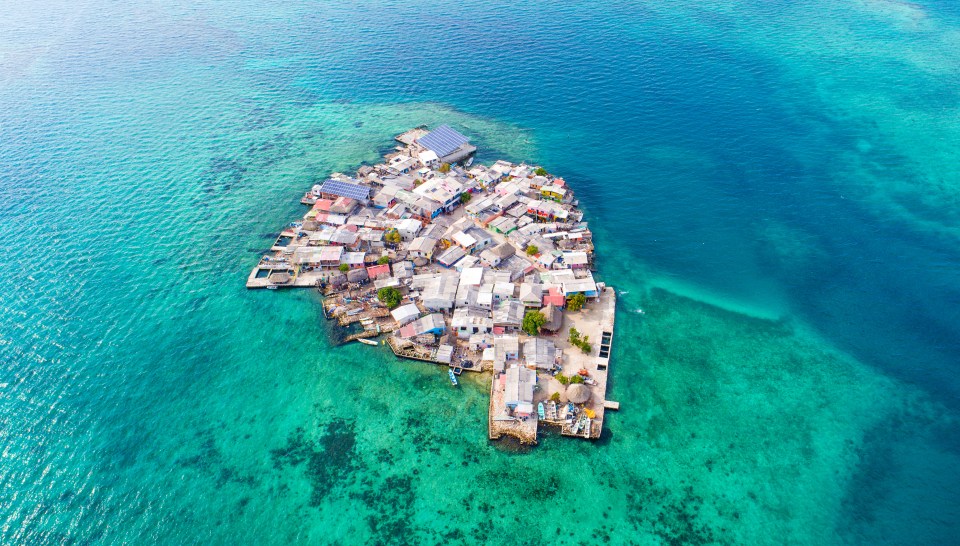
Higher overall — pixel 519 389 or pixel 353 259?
pixel 353 259

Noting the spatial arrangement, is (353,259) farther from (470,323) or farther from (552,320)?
(552,320)

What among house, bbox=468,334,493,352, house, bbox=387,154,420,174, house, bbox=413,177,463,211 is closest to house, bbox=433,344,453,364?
house, bbox=468,334,493,352

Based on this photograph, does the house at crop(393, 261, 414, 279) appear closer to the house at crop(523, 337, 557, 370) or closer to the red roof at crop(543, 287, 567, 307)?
the red roof at crop(543, 287, 567, 307)

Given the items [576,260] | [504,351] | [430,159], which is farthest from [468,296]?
[430,159]

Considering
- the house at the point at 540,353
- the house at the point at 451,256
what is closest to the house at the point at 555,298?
the house at the point at 540,353

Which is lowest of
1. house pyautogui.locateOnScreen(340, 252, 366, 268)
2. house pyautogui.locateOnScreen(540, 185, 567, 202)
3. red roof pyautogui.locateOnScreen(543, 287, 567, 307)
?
red roof pyautogui.locateOnScreen(543, 287, 567, 307)

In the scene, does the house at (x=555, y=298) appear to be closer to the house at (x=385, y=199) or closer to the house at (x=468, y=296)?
the house at (x=468, y=296)

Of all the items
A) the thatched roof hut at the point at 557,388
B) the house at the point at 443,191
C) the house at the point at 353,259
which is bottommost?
the thatched roof hut at the point at 557,388
